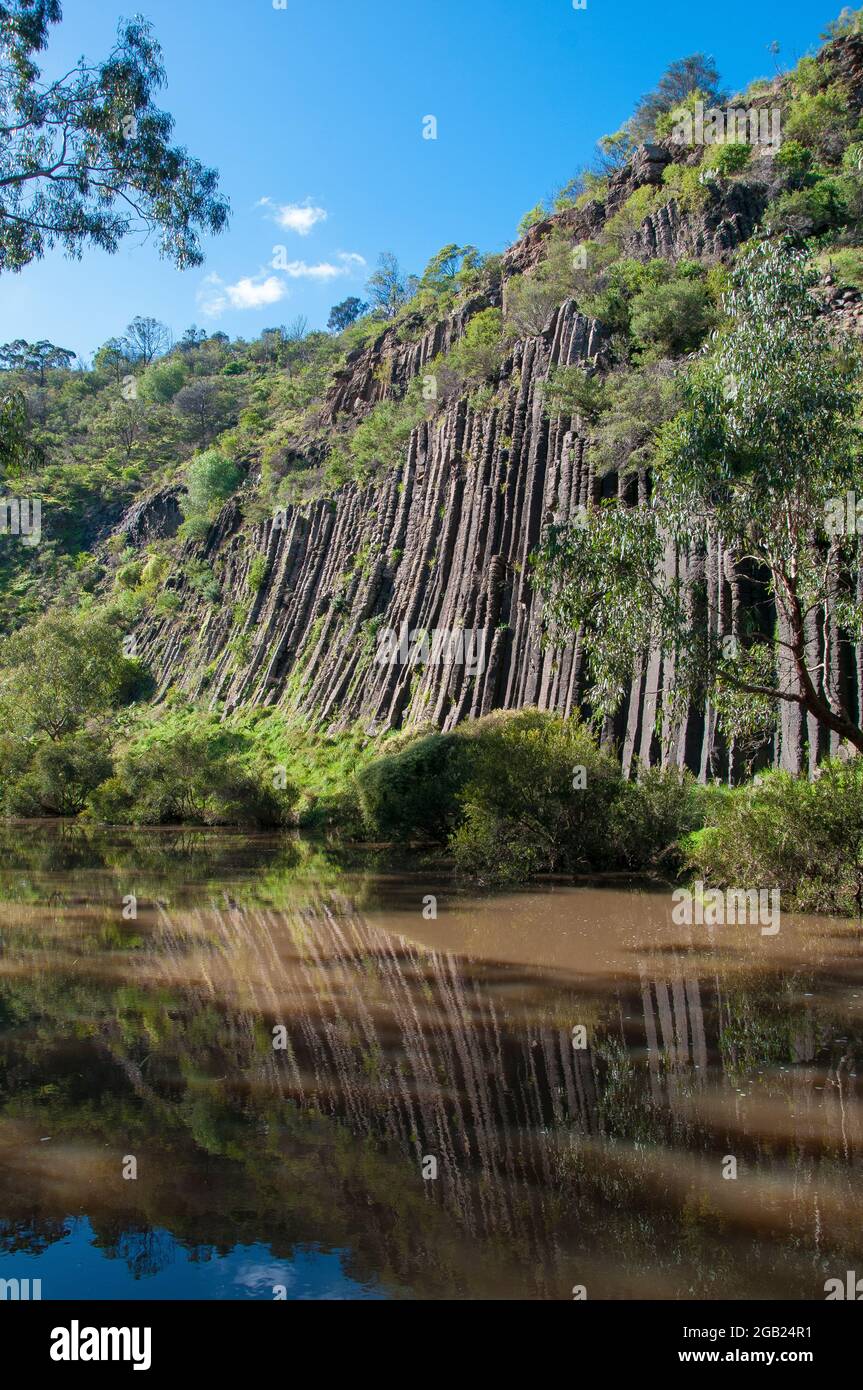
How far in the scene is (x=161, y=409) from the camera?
309ft

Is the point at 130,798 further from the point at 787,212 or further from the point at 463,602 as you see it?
the point at 787,212

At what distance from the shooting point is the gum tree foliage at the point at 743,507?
43.8 ft

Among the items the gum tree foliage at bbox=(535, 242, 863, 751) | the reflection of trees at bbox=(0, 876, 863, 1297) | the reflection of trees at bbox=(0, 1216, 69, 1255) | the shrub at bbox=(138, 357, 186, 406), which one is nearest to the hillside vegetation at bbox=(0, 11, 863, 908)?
the gum tree foliage at bbox=(535, 242, 863, 751)

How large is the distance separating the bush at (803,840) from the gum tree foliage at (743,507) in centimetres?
147

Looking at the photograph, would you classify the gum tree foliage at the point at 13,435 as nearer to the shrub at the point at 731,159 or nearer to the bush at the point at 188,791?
the bush at the point at 188,791

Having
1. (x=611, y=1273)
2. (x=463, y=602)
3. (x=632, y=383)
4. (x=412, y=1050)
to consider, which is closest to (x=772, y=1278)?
(x=611, y=1273)

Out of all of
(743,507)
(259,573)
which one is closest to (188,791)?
(259,573)

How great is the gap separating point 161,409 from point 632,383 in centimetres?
7327

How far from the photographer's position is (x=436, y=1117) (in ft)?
26.1

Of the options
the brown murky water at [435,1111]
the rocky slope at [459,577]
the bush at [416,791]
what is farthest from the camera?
the bush at [416,791]

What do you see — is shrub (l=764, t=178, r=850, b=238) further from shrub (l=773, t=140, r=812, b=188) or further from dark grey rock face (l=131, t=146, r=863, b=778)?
shrub (l=773, t=140, r=812, b=188)

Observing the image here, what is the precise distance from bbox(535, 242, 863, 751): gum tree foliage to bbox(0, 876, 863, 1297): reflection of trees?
4345mm

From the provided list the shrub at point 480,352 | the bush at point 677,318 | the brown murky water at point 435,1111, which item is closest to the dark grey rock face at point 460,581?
the shrub at point 480,352

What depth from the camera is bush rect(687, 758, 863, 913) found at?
15312mm
